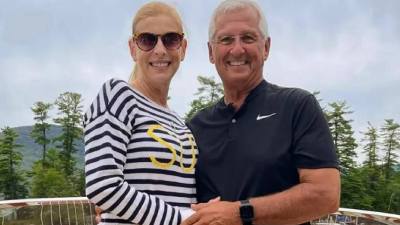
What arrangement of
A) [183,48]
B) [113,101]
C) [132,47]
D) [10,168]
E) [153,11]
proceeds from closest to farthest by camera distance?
[113,101] → [153,11] → [132,47] → [183,48] → [10,168]

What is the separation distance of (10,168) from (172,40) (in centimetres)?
2555

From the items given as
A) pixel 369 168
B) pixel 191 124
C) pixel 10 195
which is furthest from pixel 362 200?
pixel 191 124

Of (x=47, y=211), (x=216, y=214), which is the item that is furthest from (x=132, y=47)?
(x=47, y=211)

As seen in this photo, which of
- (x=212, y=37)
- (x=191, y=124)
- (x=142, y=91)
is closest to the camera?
(x=142, y=91)

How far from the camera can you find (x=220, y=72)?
3131 millimetres

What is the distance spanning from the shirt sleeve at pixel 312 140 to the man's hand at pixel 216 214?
436 mm

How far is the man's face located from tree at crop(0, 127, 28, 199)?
24.9 meters

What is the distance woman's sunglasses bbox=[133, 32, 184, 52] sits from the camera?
2.74 metres

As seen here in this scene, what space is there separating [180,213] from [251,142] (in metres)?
0.61

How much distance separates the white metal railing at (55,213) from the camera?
664 cm

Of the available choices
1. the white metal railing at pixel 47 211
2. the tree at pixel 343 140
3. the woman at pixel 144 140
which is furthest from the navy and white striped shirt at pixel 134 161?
the tree at pixel 343 140

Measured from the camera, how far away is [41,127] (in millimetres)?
28797

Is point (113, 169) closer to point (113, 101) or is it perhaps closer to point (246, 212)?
point (113, 101)

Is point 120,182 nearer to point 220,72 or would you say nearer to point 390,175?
point 220,72
